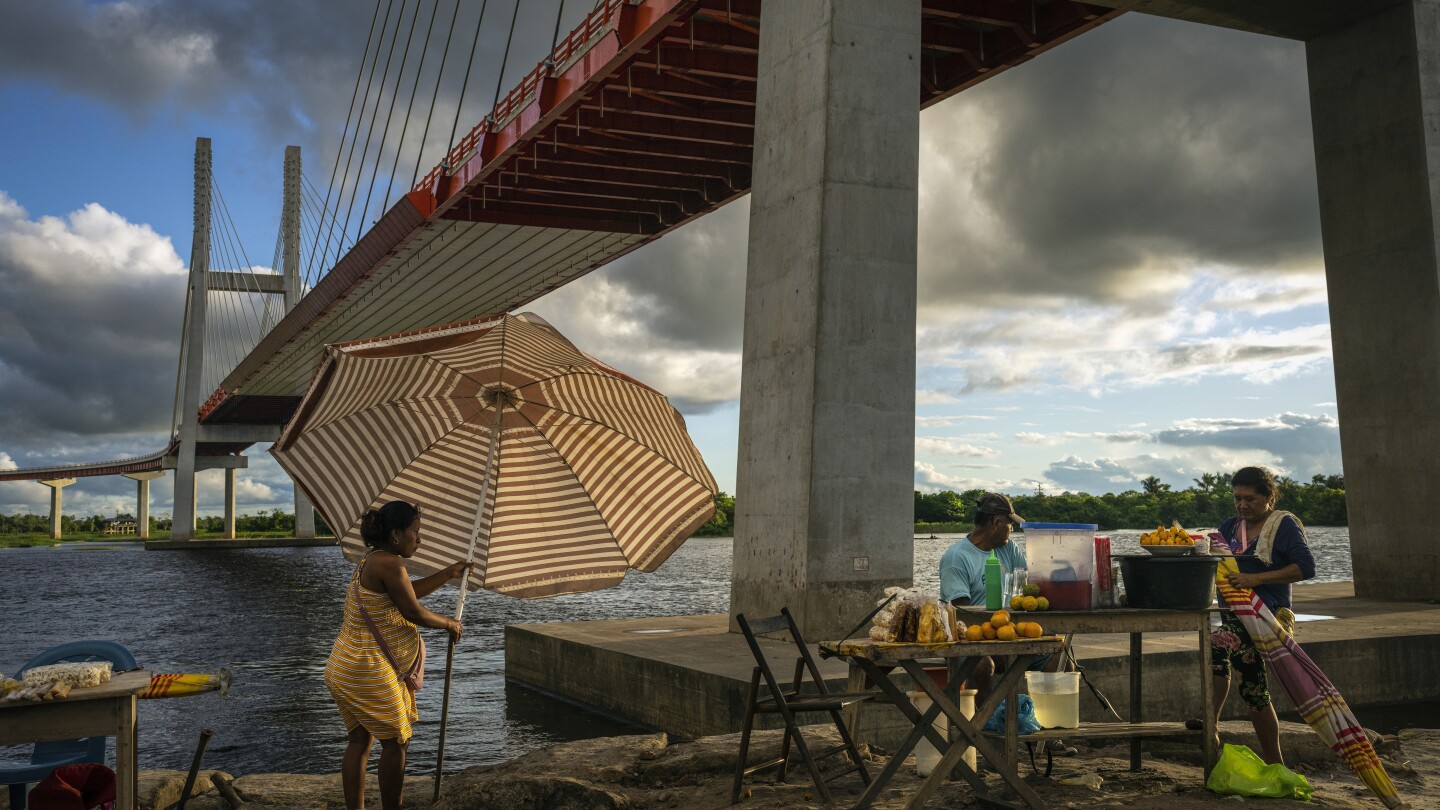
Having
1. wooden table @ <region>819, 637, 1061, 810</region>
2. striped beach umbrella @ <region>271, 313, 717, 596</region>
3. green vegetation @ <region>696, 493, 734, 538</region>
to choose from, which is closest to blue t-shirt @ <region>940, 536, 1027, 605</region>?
wooden table @ <region>819, 637, 1061, 810</region>

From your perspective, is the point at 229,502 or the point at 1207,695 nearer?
the point at 1207,695

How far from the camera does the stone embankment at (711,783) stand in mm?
4988

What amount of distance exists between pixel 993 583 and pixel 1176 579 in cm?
77

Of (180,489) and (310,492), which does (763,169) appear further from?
(180,489)

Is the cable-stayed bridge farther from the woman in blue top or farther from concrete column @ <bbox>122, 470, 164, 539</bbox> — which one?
A: concrete column @ <bbox>122, 470, 164, 539</bbox>

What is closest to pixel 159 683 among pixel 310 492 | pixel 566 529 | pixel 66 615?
pixel 310 492

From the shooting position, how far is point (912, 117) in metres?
9.65

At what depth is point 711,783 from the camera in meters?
5.53

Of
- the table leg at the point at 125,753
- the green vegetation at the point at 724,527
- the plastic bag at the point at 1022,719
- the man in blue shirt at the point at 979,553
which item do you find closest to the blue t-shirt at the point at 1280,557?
the man in blue shirt at the point at 979,553

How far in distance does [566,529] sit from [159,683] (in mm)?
1740

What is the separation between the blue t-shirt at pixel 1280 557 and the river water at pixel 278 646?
4.42 meters

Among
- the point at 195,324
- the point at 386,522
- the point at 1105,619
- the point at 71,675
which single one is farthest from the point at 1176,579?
the point at 195,324

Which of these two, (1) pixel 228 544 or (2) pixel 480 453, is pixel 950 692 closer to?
(2) pixel 480 453

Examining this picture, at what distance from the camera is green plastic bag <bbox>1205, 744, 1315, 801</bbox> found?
190 inches
